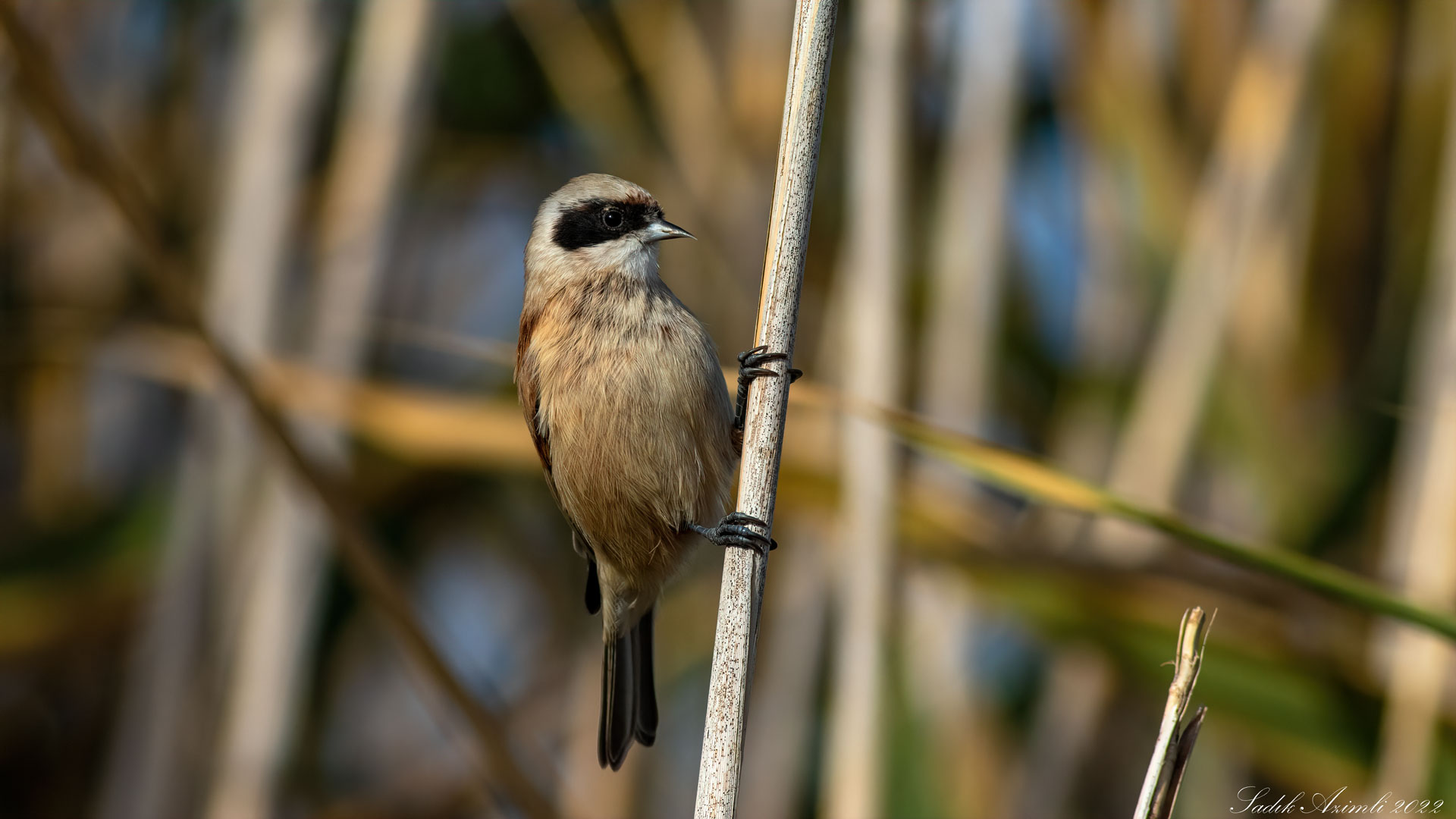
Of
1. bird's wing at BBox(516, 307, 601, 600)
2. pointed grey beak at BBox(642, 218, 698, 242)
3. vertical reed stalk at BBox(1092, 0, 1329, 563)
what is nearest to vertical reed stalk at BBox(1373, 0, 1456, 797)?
vertical reed stalk at BBox(1092, 0, 1329, 563)

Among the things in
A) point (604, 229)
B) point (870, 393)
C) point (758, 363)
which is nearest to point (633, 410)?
point (604, 229)

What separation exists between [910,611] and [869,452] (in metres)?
0.75

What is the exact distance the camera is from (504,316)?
3.89 m

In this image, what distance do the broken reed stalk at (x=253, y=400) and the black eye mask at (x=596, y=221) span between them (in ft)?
2.04

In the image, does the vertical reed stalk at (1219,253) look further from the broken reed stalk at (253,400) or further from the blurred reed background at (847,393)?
the broken reed stalk at (253,400)

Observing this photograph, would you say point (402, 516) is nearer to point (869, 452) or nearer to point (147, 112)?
point (147, 112)

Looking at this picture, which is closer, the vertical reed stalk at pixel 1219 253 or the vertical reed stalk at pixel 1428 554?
the vertical reed stalk at pixel 1428 554

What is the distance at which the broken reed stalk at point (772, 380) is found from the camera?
1.45 meters

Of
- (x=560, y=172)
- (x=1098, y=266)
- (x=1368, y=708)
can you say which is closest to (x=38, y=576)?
(x=560, y=172)

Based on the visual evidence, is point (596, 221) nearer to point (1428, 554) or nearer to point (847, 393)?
point (847, 393)

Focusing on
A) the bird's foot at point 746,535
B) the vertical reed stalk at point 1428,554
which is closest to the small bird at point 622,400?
the bird's foot at point 746,535

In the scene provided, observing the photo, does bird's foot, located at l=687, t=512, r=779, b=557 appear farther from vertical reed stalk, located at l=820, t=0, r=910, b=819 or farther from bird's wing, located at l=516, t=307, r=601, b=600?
vertical reed stalk, located at l=820, t=0, r=910, b=819

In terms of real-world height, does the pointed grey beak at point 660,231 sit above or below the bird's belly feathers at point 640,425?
above

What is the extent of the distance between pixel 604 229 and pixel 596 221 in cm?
2
